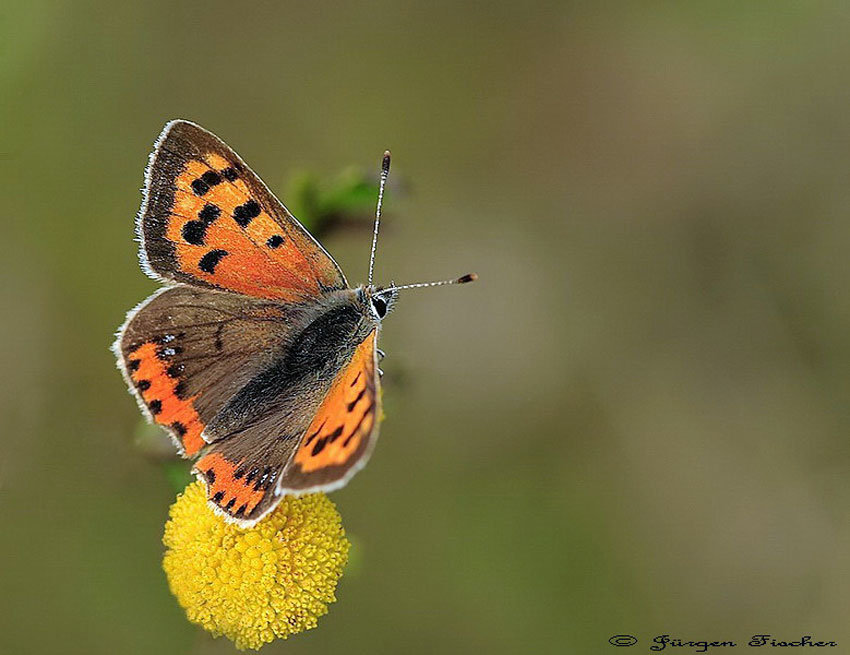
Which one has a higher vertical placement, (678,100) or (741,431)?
(678,100)

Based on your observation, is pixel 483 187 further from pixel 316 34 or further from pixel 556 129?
pixel 316 34

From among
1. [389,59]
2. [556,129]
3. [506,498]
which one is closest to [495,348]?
[506,498]

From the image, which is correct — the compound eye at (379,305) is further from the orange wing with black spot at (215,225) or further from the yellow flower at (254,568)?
the yellow flower at (254,568)

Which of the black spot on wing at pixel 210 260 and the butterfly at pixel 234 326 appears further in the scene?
the black spot on wing at pixel 210 260

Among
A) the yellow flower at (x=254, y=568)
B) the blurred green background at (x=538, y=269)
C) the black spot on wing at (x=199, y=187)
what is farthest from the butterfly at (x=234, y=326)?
the blurred green background at (x=538, y=269)

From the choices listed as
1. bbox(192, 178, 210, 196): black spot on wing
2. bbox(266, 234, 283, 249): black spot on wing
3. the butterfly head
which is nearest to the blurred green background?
the butterfly head
